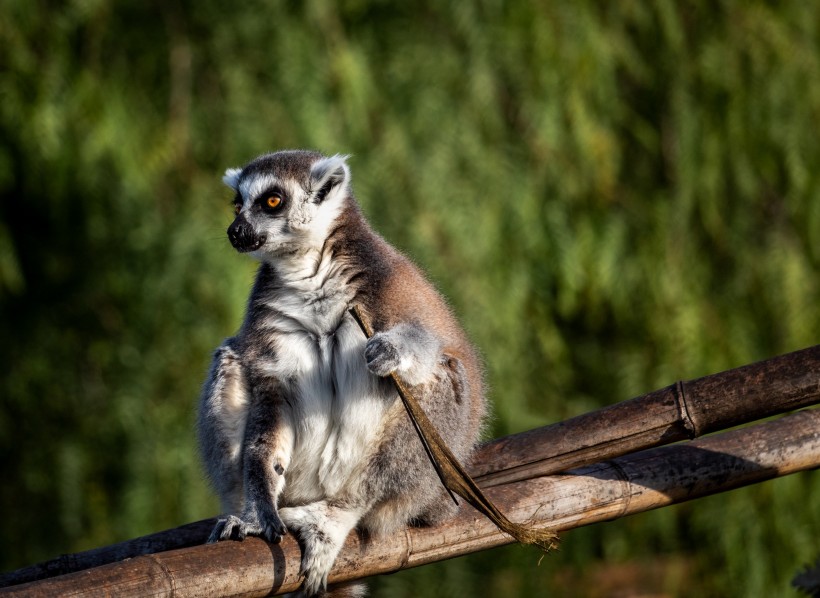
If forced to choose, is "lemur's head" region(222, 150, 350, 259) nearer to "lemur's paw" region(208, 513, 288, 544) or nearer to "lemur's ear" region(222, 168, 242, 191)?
"lemur's ear" region(222, 168, 242, 191)

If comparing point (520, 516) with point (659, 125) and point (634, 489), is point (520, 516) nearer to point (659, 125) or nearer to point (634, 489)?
point (634, 489)

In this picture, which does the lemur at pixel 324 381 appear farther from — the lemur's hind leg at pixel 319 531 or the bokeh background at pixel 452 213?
the bokeh background at pixel 452 213

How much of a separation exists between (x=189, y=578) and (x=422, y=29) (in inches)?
162

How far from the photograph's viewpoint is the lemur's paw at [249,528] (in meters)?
2.98

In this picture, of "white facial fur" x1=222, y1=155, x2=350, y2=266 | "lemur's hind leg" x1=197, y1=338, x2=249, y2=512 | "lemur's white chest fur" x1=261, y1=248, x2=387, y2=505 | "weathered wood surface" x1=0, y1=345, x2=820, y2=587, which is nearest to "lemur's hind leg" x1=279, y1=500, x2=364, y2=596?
"lemur's white chest fur" x1=261, y1=248, x2=387, y2=505

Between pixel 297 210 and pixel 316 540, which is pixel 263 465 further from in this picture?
pixel 297 210

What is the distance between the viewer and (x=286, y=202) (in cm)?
353

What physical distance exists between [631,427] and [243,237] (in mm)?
1352

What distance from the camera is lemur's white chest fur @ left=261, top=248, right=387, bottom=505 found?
3287 mm

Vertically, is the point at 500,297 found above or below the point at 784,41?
below

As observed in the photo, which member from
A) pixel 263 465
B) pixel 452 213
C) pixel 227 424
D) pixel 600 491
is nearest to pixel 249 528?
pixel 263 465

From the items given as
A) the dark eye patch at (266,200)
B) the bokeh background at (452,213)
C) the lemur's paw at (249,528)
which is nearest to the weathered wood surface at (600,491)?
the lemur's paw at (249,528)

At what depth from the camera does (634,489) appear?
326 centimetres

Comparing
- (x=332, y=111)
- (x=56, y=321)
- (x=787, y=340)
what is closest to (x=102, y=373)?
(x=56, y=321)
